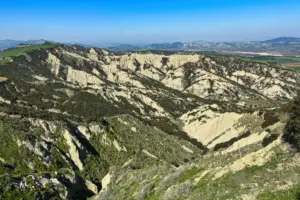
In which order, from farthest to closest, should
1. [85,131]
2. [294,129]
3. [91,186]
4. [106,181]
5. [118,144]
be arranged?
[85,131], [118,144], [106,181], [91,186], [294,129]

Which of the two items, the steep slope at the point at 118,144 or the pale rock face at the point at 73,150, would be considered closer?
the steep slope at the point at 118,144

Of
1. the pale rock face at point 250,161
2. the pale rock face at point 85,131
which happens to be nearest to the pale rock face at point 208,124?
the pale rock face at point 85,131

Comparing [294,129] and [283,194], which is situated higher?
[294,129]

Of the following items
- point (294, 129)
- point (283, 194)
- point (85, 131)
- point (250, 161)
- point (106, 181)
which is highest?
point (294, 129)

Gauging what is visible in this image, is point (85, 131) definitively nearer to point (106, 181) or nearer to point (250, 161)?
point (106, 181)

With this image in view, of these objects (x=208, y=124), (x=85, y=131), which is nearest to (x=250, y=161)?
(x=85, y=131)

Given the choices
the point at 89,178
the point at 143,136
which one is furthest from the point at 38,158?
the point at 143,136

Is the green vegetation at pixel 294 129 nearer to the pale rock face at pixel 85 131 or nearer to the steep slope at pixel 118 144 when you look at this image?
the steep slope at pixel 118 144

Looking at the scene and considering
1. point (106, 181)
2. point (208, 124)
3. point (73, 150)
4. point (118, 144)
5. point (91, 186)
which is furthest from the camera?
point (208, 124)

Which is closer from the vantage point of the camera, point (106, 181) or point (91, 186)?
point (91, 186)

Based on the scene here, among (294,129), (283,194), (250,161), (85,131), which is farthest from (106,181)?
(283,194)

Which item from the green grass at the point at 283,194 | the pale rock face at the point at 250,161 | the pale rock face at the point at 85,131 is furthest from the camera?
the pale rock face at the point at 85,131
